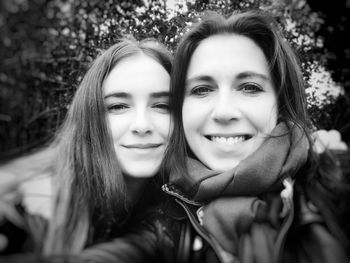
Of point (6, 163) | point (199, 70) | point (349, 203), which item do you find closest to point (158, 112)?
point (199, 70)

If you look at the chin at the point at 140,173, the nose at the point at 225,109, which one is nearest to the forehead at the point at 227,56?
the nose at the point at 225,109

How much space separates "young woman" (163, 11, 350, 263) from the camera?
1.76m

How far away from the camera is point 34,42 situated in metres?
1.74

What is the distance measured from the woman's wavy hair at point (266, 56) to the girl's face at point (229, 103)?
2.0 inches

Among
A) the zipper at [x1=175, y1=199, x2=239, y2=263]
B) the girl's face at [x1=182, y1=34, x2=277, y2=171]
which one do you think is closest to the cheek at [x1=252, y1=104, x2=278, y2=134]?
the girl's face at [x1=182, y1=34, x2=277, y2=171]

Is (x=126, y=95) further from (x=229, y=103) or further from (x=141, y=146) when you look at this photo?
(x=229, y=103)

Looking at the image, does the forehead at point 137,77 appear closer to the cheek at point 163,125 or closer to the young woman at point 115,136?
the young woman at point 115,136

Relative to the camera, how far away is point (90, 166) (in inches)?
80.0

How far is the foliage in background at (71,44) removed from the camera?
1691mm

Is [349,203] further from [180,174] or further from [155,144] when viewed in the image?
[155,144]

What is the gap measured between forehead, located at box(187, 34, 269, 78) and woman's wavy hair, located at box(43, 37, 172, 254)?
0.23 metres

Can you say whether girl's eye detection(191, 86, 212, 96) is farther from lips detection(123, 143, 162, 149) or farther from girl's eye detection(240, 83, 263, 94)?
lips detection(123, 143, 162, 149)

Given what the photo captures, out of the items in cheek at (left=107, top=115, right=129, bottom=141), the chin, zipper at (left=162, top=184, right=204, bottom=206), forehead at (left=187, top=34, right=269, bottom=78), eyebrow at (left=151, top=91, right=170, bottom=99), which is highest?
forehead at (left=187, top=34, right=269, bottom=78)

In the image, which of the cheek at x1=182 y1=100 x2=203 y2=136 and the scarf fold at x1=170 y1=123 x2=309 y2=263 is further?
the cheek at x1=182 y1=100 x2=203 y2=136
